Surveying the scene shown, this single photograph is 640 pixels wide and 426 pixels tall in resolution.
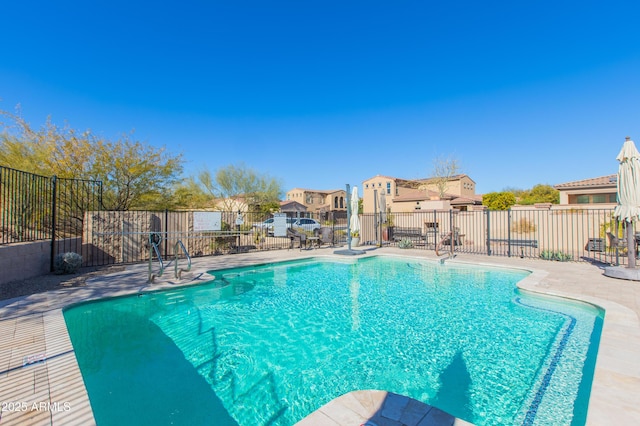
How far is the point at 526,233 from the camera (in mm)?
15547

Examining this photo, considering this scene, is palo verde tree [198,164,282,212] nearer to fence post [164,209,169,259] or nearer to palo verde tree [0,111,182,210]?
palo verde tree [0,111,182,210]

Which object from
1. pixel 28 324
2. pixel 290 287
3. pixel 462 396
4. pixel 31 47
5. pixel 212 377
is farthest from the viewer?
pixel 31 47

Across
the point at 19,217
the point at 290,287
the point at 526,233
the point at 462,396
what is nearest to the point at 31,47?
the point at 19,217

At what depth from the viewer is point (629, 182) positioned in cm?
613

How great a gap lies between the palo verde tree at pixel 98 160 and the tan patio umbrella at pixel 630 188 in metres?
13.4

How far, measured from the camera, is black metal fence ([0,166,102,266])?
6.37 m

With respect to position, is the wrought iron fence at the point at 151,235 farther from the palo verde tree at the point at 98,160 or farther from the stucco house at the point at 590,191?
the stucco house at the point at 590,191

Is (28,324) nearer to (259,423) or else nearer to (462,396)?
(259,423)

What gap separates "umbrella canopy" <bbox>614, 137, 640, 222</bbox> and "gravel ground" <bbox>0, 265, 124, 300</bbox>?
11.6 m

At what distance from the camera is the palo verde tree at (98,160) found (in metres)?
8.88

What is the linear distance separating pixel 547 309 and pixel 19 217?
1176 cm

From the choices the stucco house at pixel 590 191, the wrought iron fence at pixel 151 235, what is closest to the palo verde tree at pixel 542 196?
the stucco house at pixel 590 191

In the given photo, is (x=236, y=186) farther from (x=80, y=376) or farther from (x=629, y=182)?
(x=629, y=182)

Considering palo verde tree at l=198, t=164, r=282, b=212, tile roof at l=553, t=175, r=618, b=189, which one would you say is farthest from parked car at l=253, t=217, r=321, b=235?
tile roof at l=553, t=175, r=618, b=189
